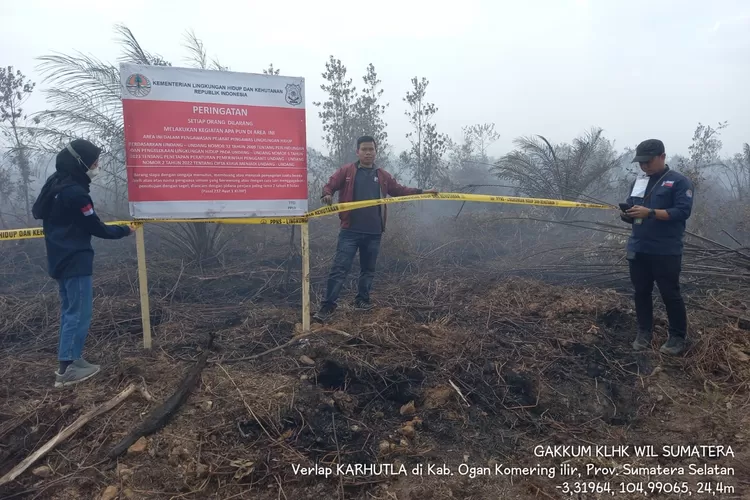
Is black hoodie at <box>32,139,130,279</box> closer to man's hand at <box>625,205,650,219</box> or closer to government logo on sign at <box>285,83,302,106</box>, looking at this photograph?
government logo on sign at <box>285,83,302,106</box>

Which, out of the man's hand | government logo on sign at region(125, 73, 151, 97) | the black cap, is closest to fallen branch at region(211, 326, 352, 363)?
government logo on sign at region(125, 73, 151, 97)

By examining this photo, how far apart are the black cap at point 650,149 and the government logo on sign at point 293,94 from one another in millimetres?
3138

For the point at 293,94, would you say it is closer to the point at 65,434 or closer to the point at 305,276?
the point at 305,276

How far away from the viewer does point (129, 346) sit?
451 cm

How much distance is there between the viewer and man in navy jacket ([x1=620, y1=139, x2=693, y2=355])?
160 inches

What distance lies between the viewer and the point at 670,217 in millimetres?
4020

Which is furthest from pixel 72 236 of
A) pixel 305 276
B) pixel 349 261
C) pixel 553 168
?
pixel 553 168

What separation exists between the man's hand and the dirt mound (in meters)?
1.27

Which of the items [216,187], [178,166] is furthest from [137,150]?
[216,187]

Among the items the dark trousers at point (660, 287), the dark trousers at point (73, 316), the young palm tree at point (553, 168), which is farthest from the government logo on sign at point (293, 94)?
the young palm tree at point (553, 168)

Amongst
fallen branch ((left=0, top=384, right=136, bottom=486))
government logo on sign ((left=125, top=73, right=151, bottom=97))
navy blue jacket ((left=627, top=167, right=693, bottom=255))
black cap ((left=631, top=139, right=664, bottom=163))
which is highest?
government logo on sign ((left=125, top=73, right=151, bottom=97))

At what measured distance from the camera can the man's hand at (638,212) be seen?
13.2 feet

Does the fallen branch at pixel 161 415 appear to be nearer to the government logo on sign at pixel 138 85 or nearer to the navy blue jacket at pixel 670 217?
Answer: the government logo on sign at pixel 138 85

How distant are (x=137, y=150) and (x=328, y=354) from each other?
7.94 ft
